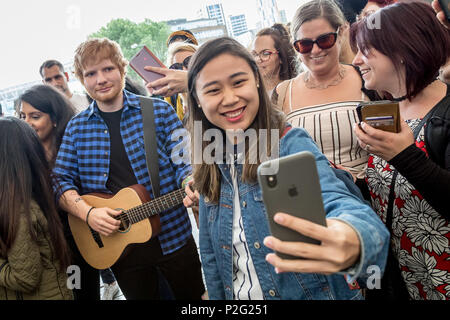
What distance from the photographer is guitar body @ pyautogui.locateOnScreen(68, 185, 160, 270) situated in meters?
1.86

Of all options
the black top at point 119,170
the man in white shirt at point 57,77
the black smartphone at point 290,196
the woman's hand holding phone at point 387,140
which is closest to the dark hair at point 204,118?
the woman's hand holding phone at point 387,140

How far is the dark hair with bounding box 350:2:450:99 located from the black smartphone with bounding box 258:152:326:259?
2.76ft

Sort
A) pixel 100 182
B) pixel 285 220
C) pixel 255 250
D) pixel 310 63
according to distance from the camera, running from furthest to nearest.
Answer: pixel 100 182, pixel 310 63, pixel 255 250, pixel 285 220

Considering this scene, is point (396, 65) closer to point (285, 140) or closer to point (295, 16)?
point (285, 140)

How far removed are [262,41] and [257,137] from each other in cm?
169

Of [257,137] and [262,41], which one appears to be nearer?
[257,137]

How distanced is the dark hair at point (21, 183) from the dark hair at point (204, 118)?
966mm

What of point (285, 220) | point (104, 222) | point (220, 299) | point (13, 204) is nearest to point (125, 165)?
point (104, 222)

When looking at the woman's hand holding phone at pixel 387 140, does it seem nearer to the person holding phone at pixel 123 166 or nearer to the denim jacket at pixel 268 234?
the denim jacket at pixel 268 234

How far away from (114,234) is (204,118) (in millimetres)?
1164

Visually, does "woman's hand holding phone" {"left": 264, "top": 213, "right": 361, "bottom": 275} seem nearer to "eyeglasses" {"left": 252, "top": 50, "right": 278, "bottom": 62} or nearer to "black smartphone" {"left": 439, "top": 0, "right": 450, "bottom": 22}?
"black smartphone" {"left": 439, "top": 0, "right": 450, "bottom": 22}

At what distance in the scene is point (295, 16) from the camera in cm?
168

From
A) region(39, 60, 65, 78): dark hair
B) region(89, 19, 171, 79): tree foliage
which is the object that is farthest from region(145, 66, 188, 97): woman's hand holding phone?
region(89, 19, 171, 79): tree foliage

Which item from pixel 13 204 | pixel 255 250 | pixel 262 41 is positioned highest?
pixel 262 41
